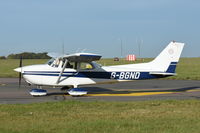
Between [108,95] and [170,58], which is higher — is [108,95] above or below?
below

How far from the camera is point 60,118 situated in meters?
7.94

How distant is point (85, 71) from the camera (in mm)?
15047

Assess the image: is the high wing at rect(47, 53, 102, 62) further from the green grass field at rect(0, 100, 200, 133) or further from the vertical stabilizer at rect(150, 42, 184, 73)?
the vertical stabilizer at rect(150, 42, 184, 73)

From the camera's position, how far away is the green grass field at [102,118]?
21.6 ft

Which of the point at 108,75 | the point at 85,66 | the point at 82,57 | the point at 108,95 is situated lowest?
the point at 108,95

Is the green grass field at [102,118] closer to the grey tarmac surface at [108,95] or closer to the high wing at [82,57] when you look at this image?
the grey tarmac surface at [108,95]

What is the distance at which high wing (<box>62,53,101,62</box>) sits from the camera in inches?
516

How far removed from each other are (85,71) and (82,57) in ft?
4.78

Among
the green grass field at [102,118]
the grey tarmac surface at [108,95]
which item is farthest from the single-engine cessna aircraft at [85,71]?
the green grass field at [102,118]

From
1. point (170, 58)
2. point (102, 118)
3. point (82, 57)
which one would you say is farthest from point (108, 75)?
point (102, 118)

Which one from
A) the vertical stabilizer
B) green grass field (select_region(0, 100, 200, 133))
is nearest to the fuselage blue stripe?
the vertical stabilizer

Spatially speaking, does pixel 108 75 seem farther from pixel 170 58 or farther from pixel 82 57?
pixel 170 58

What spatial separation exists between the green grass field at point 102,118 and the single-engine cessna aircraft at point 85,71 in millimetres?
3994

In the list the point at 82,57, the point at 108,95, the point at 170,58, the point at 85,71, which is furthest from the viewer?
the point at 170,58
